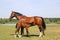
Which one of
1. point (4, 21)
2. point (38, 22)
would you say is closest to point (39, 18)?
point (38, 22)

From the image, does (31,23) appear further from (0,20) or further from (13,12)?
(0,20)

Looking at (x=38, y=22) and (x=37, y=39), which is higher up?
(x=38, y=22)

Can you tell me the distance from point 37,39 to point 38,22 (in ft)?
7.38

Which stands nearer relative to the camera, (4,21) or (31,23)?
(31,23)

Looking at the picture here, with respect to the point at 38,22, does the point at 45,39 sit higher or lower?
lower

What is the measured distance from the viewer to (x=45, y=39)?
14.5m

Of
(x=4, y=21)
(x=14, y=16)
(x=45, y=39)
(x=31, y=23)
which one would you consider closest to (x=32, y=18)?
→ (x=31, y=23)

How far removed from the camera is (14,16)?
54.9 ft

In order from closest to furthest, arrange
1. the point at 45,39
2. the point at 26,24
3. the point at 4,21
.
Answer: the point at 45,39
the point at 26,24
the point at 4,21

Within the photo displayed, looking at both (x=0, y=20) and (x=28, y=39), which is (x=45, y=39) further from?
(x=0, y=20)

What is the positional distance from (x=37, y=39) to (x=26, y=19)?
2446 mm

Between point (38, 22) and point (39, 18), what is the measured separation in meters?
0.35

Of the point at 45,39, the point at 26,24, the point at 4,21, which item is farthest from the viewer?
the point at 4,21

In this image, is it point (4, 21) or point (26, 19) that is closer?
point (26, 19)
